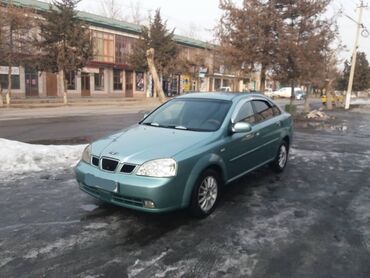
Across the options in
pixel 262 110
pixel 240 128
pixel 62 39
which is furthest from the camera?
pixel 62 39

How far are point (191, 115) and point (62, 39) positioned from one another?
80.6ft

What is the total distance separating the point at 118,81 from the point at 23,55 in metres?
21.0

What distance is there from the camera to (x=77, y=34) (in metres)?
27.5

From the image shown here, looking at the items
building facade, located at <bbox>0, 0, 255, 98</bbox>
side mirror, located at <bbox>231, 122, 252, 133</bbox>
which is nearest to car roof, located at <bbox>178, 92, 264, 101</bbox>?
side mirror, located at <bbox>231, 122, 252, 133</bbox>

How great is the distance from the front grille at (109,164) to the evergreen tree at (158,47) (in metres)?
34.6

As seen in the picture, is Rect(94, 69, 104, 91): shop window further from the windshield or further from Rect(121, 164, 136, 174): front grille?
Rect(121, 164, 136, 174): front grille

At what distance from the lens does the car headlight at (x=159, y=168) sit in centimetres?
433

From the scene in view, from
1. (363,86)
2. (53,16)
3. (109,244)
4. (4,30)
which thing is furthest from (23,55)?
(363,86)

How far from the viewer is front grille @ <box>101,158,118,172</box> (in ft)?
14.8

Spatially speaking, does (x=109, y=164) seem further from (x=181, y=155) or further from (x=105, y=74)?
(x=105, y=74)

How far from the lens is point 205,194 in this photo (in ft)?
16.1

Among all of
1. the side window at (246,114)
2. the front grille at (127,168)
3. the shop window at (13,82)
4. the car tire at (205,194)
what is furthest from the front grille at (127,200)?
the shop window at (13,82)

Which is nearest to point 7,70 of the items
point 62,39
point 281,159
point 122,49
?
point 62,39

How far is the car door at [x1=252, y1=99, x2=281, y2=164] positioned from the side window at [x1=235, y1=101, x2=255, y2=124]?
0.44ft
